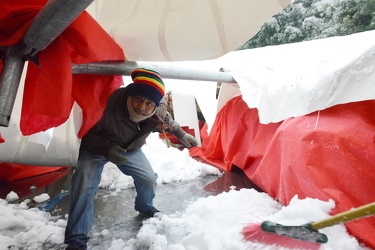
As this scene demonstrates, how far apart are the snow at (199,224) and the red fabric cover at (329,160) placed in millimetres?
93

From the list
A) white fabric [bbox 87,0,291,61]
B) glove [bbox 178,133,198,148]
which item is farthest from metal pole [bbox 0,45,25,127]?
glove [bbox 178,133,198,148]

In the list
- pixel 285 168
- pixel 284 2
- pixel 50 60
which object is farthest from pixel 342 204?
pixel 50 60

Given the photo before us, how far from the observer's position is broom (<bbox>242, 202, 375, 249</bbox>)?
42.3 inches

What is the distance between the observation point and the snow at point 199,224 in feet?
5.08

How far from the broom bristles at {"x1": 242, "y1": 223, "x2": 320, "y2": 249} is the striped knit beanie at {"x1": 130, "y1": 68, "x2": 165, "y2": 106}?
3.09 feet

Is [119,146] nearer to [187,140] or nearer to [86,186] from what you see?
[86,186]

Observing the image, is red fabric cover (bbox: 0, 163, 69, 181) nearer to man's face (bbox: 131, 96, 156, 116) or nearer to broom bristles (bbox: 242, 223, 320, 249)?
man's face (bbox: 131, 96, 156, 116)

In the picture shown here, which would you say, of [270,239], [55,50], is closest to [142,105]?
[55,50]

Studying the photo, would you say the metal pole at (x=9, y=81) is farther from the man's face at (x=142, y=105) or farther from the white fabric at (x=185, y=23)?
the man's face at (x=142, y=105)

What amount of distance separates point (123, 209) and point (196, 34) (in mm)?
1504

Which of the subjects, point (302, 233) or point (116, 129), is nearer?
point (302, 233)

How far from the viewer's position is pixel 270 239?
129cm

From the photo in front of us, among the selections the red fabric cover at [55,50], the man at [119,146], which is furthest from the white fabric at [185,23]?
the man at [119,146]

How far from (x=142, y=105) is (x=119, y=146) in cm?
31
